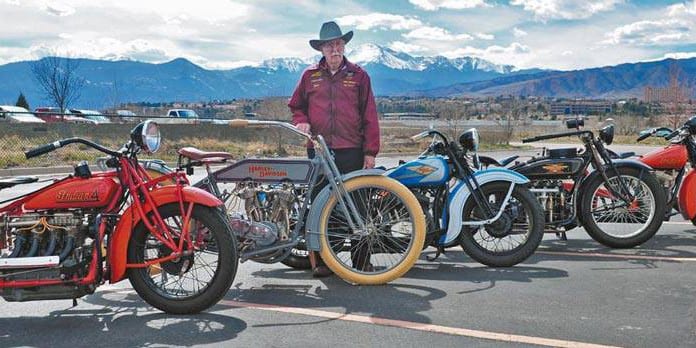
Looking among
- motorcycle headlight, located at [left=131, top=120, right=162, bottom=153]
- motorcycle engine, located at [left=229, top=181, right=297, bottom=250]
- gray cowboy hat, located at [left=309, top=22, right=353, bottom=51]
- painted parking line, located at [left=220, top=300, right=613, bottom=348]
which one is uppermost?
gray cowboy hat, located at [left=309, top=22, right=353, bottom=51]

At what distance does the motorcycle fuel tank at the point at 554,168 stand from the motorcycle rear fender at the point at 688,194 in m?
1.19

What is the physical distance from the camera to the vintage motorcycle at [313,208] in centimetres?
492

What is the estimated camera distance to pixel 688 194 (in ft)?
22.0

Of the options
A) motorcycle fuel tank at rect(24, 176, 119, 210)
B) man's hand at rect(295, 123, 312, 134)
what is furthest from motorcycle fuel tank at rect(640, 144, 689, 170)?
motorcycle fuel tank at rect(24, 176, 119, 210)

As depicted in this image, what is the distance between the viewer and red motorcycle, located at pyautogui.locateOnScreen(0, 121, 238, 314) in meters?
4.11

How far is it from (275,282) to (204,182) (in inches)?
37.6

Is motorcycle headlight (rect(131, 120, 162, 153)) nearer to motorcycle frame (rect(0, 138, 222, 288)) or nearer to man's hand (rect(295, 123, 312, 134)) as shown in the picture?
motorcycle frame (rect(0, 138, 222, 288))

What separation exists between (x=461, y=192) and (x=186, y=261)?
2297 millimetres

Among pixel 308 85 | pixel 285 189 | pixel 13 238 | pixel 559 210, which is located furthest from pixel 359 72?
pixel 13 238

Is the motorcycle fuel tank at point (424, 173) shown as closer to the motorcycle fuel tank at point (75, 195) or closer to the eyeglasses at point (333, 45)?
the eyeglasses at point (333, 45)

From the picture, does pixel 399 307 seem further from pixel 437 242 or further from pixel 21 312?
pixel 21 312

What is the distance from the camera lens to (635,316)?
4.29m

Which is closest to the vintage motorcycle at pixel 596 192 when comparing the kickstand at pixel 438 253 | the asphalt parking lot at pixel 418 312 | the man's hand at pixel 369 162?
the asphalt parking lot at pixel 418 312

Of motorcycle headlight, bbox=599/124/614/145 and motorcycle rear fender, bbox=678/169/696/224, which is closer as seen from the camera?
motorcycle headlight, bbox=599/124/614/145
